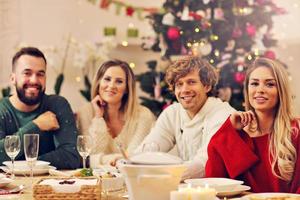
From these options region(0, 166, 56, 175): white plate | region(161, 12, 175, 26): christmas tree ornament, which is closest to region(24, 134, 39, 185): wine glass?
region(0, 166, 56, 175): white plate

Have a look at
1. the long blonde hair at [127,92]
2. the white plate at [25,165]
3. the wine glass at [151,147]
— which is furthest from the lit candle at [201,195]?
the long blonde hair at [127,92]

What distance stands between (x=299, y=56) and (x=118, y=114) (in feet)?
7.58

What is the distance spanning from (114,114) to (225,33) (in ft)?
4.27

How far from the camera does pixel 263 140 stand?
2.95 m

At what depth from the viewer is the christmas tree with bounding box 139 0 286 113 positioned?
4.99 metres

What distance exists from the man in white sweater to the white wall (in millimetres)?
2190

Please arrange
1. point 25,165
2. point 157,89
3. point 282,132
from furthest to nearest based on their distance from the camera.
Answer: point 157,89, point 25,165, point 282,132

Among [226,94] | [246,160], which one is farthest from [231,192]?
[226,94]

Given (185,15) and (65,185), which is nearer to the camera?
(65,185)

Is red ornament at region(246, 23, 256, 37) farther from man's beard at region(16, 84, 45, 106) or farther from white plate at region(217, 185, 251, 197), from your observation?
white plate at region(217, 185, 251, 197)

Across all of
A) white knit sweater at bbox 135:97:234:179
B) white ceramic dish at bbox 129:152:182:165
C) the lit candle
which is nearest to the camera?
the lit candle

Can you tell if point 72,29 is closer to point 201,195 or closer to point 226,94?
point 226,94

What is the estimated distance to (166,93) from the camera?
17.0ft

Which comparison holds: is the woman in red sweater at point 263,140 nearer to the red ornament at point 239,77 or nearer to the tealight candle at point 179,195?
the tealight candle at point 179,195
